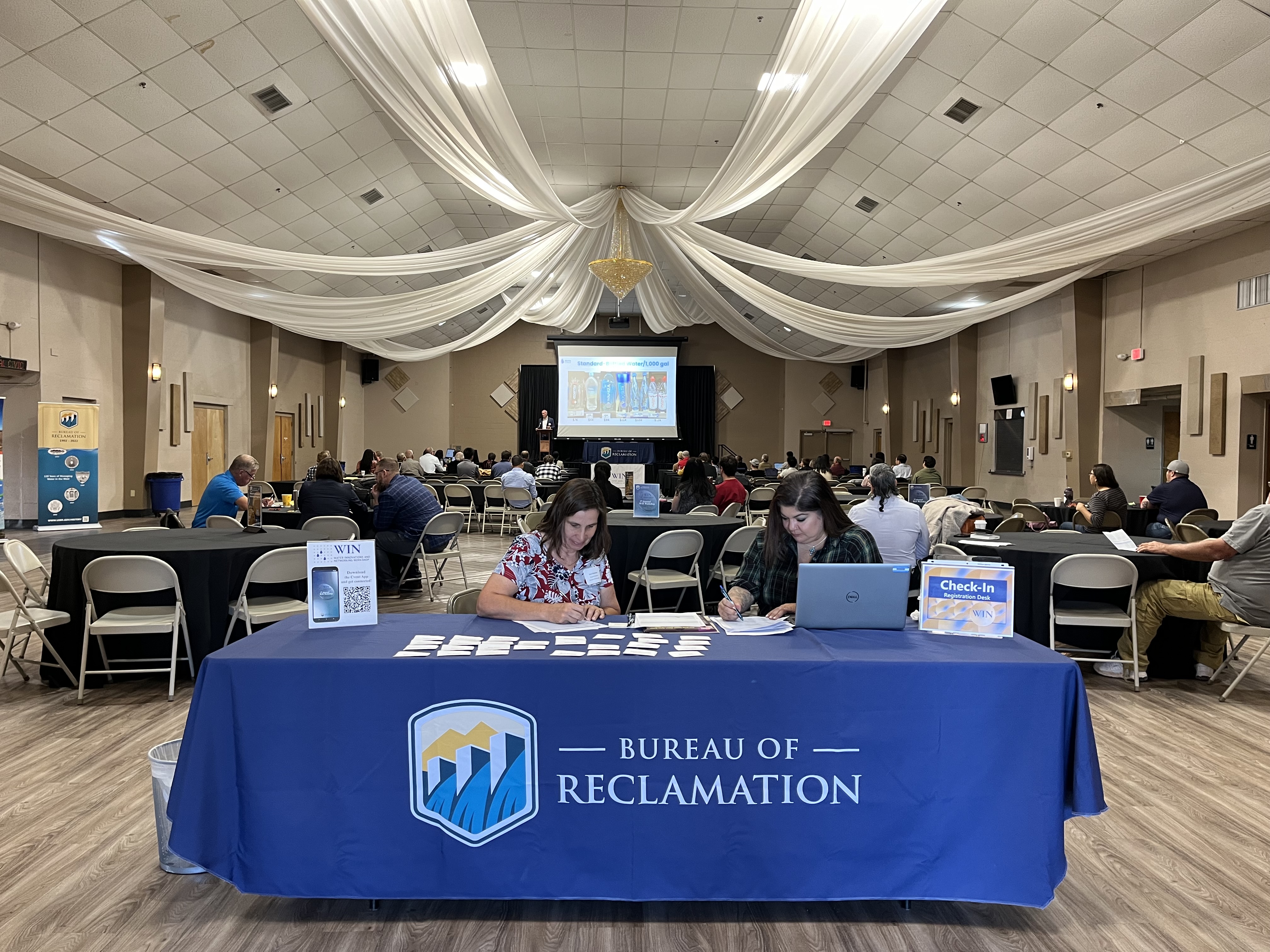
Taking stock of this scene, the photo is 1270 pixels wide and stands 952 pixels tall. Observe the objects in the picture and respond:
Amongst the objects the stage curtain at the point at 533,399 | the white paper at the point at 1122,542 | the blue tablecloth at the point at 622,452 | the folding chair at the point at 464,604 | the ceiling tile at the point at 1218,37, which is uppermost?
the ceiling tile at the point at 1218,37

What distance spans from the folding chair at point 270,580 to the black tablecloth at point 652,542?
2066 mm

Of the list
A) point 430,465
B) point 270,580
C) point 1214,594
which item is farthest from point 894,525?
point 430,465

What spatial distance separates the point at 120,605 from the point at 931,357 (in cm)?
1668

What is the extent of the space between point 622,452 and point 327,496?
44.1 ft

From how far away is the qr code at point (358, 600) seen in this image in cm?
246

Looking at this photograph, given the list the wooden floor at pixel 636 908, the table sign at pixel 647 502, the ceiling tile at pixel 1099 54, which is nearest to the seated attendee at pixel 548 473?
the table sign at pixel 647 502

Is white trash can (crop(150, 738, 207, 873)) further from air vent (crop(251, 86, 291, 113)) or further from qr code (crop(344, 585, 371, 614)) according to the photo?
air vent (crop(251, 86, 291, 113))

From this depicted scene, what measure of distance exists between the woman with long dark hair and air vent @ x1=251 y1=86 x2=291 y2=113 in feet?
17.5

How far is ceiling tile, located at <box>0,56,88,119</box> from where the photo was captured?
22.1ft

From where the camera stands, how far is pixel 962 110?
8312 mm

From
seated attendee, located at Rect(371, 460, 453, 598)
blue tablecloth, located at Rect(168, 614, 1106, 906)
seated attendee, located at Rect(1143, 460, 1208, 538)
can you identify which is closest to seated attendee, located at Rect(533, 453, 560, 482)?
seated attendee, located at Rect(371, 460, 453, 598)

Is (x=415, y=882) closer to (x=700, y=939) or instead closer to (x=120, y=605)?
(x=700, y=939)

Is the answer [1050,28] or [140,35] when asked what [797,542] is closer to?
[1050,28]

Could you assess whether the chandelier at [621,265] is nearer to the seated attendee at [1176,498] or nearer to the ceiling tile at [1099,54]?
the ceiling tile at [1099,54]
